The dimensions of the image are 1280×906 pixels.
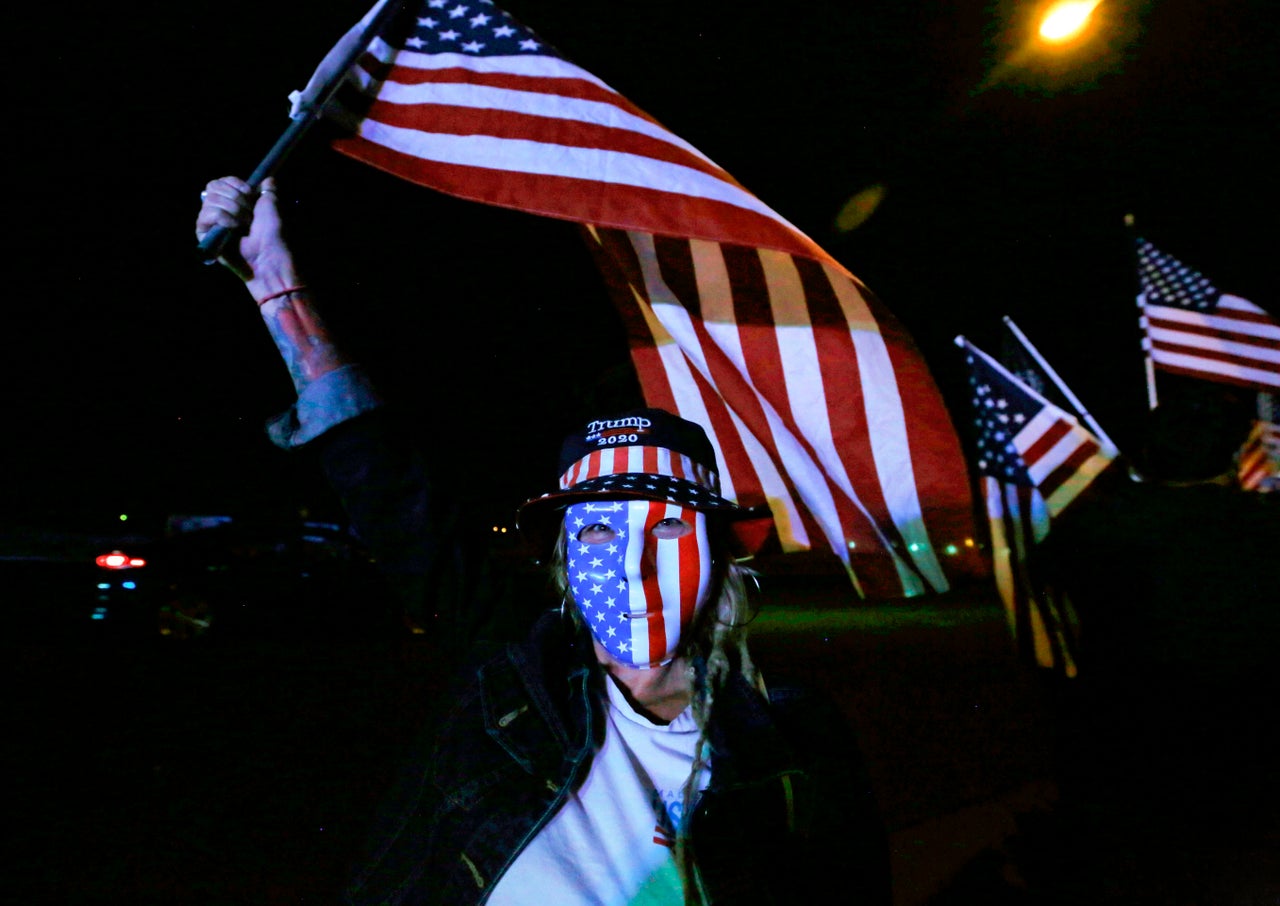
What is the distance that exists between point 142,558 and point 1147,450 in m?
11.5

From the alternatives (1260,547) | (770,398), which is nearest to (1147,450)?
(1260,547)

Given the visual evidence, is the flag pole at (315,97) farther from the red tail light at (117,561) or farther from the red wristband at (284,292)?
the red tail light at (117,561)

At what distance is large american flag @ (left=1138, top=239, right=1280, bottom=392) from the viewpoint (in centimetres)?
702

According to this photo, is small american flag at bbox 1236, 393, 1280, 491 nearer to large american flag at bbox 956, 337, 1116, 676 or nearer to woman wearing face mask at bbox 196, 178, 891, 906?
large american flag at bbox 956, 337, 1116, 676

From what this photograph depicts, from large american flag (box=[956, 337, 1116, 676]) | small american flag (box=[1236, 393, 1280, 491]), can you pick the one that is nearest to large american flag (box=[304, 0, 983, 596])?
large american flag (box=[956, 337, 1116, 676])

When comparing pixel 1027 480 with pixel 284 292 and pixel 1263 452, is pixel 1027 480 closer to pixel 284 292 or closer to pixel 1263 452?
pixel 1263 452

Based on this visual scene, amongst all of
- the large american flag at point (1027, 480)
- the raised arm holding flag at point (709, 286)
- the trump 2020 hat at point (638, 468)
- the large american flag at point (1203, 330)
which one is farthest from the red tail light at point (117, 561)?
the large american flag at point (1203, 330)

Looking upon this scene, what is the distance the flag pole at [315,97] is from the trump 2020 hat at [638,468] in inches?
42.9

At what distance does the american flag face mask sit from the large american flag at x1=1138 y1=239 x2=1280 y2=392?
6496mm

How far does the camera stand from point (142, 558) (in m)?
11.4

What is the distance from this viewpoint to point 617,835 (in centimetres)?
190

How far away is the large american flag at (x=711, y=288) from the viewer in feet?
10.8

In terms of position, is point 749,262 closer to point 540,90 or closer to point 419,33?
point 540,90

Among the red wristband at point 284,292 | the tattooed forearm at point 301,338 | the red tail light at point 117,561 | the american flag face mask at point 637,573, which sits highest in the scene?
the red tail light at point 117,561
